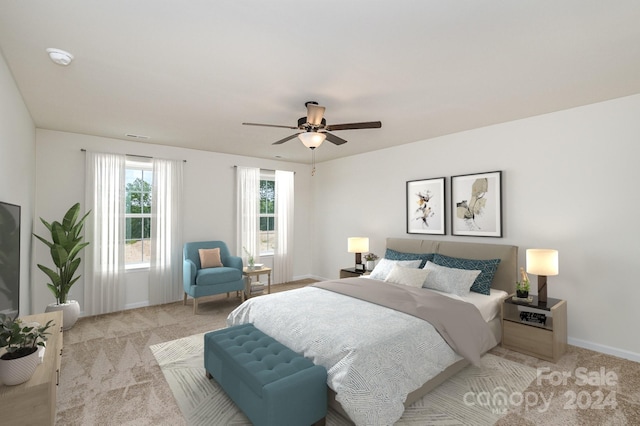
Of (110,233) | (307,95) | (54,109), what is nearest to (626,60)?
(307,95)

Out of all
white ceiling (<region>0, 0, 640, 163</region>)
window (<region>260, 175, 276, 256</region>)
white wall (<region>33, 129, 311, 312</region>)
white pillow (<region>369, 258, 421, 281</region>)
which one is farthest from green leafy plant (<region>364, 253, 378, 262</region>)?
white ceiling (<region>0, 0, 640, 163</region>)

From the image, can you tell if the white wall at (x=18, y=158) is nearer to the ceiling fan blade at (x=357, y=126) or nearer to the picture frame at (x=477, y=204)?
the ceiling fan blade at (x=357, y=126)

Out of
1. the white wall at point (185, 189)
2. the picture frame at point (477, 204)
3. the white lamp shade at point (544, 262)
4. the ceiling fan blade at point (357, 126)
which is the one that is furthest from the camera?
the white wall at point (185, 189)

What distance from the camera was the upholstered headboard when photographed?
3828 mm

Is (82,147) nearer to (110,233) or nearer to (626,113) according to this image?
(110,233)

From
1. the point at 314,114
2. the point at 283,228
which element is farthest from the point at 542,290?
the point at 283,228

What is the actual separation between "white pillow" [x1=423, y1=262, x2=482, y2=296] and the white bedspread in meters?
1.06

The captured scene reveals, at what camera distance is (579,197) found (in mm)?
3445

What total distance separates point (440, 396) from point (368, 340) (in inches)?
34.1

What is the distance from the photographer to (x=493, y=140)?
162 inches

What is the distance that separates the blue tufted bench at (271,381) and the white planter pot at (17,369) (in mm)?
1125

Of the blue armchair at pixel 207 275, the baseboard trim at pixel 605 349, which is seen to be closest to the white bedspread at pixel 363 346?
the blue armchair at pixel 207 275

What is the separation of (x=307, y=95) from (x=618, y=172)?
3236mm

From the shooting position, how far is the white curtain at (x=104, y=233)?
4.60 m
